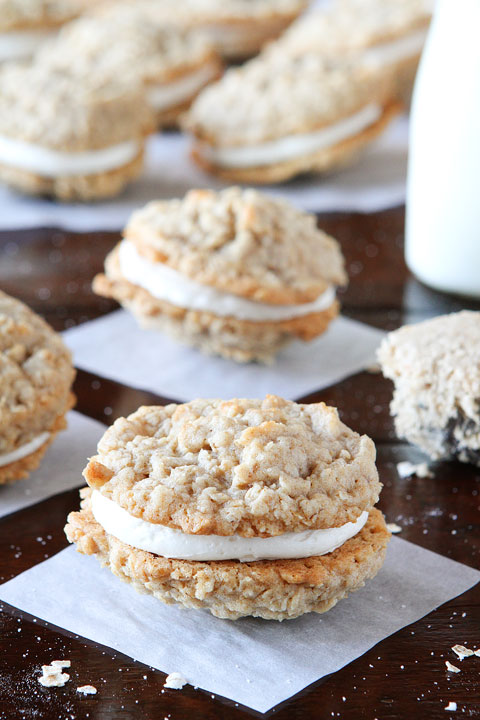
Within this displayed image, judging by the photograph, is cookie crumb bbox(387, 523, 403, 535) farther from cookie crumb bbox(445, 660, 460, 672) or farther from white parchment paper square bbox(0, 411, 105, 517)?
white parchment paper square bbox(0, 411, 105, 517)

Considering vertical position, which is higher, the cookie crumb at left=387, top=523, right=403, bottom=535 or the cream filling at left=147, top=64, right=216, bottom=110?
the cream filling at left=147, top=64, right=216, bottom=110

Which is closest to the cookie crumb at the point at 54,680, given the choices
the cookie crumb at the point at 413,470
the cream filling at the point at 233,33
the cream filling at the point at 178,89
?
the cookie crumb at the point at 413,470

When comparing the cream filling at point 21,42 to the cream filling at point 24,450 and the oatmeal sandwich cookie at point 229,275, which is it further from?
the cream filling at point 24,450

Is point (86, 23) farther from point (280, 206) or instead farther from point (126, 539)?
point (126, 539)

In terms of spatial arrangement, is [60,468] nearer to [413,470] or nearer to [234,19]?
[413,470]

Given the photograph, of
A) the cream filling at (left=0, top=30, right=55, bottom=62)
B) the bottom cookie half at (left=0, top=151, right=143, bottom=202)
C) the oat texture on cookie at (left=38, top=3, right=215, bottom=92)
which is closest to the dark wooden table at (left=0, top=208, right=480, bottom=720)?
the bottom cookie half at (left=0, top=151, right=143, bottom=202)

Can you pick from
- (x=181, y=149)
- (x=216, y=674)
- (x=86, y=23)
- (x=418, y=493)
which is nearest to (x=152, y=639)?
(x=216, y=674)
